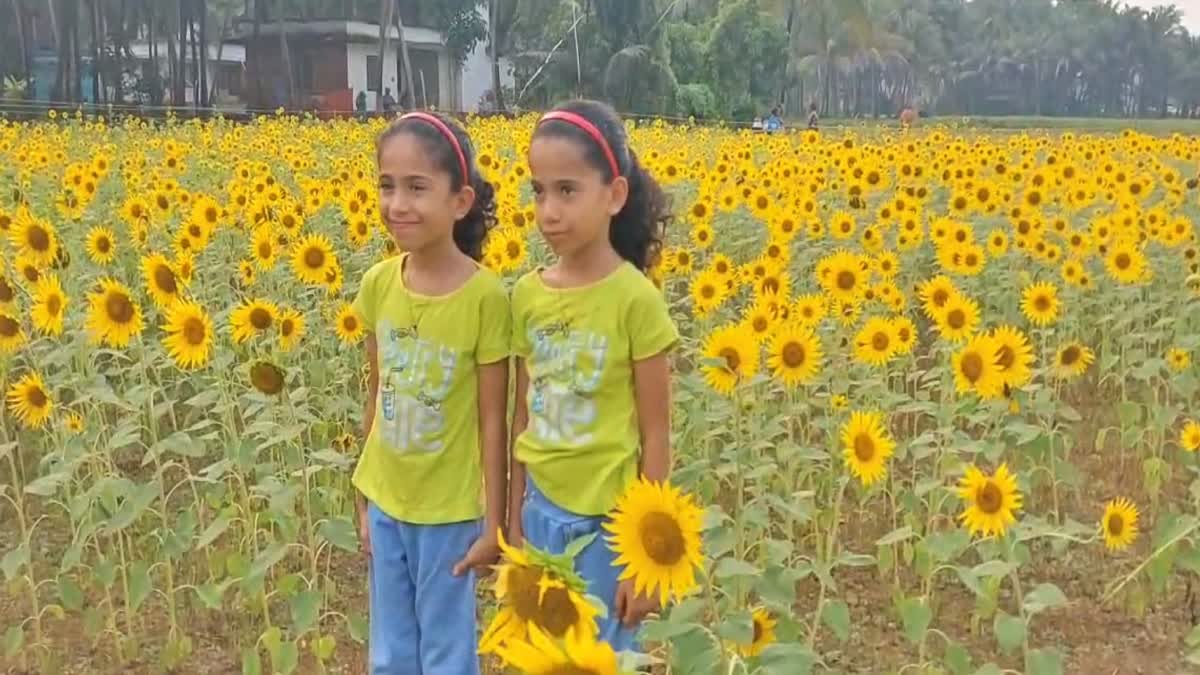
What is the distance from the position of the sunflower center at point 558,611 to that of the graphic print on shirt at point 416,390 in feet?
2.94

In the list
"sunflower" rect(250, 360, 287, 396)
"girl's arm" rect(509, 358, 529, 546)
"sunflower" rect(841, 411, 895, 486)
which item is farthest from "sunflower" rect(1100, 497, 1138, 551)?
"sunflower" rect(250, 360, 287, 396)

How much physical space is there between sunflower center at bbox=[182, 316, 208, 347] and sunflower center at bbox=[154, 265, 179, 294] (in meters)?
0.20

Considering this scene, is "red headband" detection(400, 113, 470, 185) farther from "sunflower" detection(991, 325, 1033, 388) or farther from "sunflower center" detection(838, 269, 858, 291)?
"sunflower center" detection(838, 269, 858, 291)

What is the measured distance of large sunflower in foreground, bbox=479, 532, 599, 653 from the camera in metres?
1.28

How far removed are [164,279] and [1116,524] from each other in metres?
2.14

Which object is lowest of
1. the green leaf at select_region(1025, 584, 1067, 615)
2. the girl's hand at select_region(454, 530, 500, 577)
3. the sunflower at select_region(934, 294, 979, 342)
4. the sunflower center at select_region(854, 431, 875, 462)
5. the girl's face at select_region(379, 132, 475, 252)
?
the green leaf at select_region(1025, 584, 1067, 615)

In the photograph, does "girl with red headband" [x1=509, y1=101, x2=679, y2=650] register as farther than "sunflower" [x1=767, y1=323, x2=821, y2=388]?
No

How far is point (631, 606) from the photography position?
1.96 meters

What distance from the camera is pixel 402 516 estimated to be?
2.19 m

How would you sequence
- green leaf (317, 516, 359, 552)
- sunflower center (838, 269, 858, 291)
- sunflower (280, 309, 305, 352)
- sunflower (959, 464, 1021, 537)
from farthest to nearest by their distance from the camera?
1. sunflower center (838, 269, 858, 291)
2. sunflower (280, 309, 305, 352)
3. green leaf (317, 516, 359, 552)
4. sunflower (959, 464, 1021, 537)

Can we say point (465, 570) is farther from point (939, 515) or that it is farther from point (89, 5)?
point (89, 5)

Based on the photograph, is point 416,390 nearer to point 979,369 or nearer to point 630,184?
point 630,184

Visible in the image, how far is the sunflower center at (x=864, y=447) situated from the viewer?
2.73m

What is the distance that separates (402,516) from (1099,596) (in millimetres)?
A: 2143
